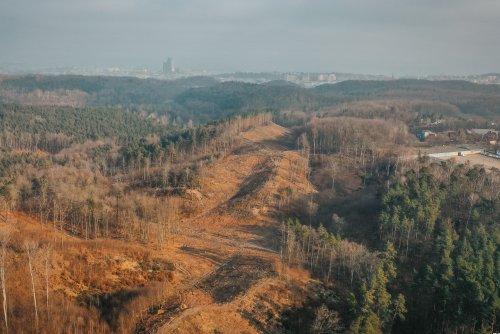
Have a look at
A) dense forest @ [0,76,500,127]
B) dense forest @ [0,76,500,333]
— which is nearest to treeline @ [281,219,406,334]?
dense forest @ [0,76,500,333]

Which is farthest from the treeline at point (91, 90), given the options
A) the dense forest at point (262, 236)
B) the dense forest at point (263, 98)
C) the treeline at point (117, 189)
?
the treeline at point (117, 189)

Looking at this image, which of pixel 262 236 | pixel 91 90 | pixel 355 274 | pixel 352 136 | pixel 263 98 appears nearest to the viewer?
pixel 355 274

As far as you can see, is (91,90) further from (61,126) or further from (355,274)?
(355,274)

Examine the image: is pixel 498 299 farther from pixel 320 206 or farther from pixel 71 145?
pixel 71 145

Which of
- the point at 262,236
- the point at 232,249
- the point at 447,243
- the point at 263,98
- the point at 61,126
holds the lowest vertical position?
the point at 262,236

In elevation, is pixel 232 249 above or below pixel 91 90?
below

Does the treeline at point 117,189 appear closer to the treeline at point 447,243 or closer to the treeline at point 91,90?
the treeline at point 447,243

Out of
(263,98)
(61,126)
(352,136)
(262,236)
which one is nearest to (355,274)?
(262,236)

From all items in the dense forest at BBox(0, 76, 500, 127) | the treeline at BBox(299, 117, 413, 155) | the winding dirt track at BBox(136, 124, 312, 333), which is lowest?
the winding dirt track at BBox(136, 124, 312, 333)

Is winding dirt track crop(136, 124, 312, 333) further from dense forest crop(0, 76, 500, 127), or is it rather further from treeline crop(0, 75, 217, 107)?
treeline crop(0, 75, 217, 107)
